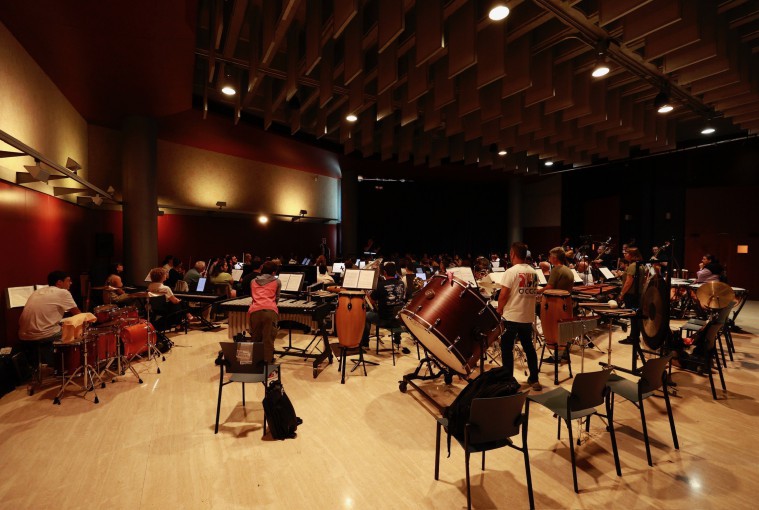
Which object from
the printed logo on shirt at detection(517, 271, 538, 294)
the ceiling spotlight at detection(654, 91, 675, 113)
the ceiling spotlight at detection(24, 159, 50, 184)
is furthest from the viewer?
the ceiling spotlight at detection(654, 91, 675, 113)

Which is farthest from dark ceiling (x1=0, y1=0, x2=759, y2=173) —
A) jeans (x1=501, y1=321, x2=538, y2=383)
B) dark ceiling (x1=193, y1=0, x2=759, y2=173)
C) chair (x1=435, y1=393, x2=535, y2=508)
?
chair (x1=435, y1=393, x2=535, y2=508)

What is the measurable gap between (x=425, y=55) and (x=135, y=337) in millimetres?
5222

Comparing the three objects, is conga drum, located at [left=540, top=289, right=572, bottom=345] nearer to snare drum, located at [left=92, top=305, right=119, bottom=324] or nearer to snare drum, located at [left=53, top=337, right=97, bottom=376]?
snare drum, located at [left=92, top=305, right=119, bottom=324]

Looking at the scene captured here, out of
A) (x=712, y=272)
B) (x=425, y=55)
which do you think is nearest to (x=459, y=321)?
(x=425, y=55)

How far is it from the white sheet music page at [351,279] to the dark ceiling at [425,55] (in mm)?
2708

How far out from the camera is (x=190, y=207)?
10062 millimetres

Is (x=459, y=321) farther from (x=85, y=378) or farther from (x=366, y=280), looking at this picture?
(x=85, y=378)

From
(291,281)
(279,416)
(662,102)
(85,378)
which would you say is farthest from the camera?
(662,102)

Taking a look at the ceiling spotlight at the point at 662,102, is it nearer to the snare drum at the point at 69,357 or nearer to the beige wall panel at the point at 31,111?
the snare drum at the point at 69,357

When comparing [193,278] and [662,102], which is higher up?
[662,102]

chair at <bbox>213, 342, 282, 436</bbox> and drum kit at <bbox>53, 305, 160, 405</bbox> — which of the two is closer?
chair at <bbox>213, 342, 282, 436</bbox>

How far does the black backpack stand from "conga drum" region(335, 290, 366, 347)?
152 centimetres

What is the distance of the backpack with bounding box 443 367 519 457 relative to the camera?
8.22 feet

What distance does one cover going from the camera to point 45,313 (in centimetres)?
438
